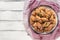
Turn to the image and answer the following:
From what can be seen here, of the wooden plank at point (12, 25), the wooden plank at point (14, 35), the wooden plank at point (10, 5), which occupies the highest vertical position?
the wooden plank at point (10, 5)

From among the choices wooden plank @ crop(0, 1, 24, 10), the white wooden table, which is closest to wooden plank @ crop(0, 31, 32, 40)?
the white wooden table

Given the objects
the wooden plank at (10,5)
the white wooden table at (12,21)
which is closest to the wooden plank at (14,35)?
the white wooden table at (12,21)

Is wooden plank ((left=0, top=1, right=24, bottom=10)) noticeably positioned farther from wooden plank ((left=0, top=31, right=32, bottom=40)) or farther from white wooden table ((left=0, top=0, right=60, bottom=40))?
wooden plank ((left=0, top=31, right=32, bottom=40))

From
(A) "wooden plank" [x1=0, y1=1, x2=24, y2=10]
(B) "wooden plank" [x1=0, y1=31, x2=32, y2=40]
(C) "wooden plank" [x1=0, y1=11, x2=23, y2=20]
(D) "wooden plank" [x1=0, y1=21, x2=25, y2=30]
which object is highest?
(A) "wooden plank" [x1=0, y1=1, x2=24, y2=10]

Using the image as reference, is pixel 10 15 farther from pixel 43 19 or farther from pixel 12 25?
pixel 43 19

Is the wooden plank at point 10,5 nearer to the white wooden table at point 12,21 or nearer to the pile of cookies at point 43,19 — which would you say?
the white wooden table at point 12,21

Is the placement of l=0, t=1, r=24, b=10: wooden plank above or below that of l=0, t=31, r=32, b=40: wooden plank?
above

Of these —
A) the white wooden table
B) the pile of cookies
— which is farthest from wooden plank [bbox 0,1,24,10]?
the pile of cookies

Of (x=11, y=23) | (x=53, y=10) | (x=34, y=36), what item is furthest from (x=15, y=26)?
(x=53, y=10)
